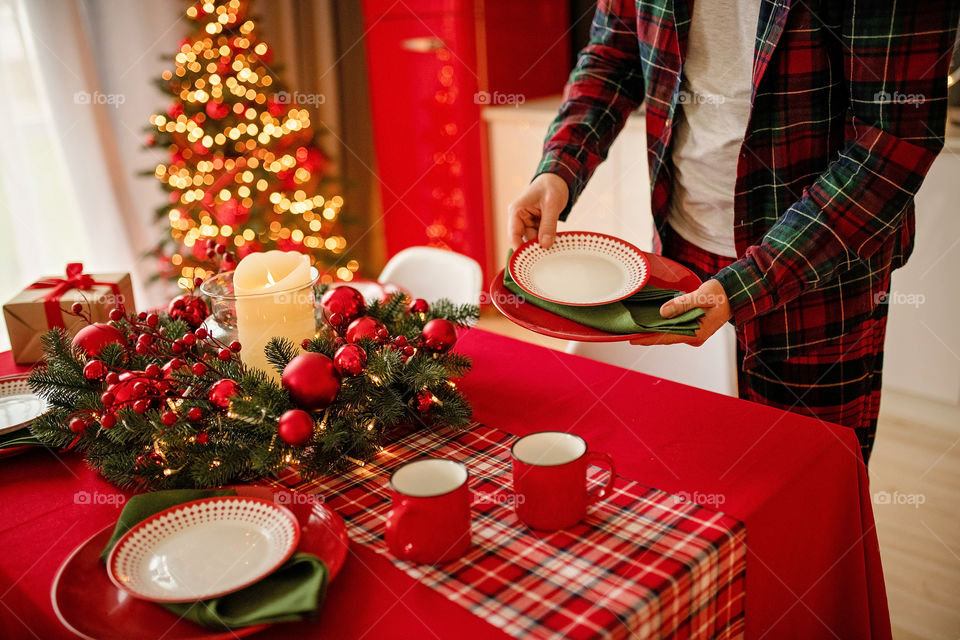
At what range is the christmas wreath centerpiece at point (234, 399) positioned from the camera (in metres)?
1.03

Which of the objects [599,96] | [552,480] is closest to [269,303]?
[552,480]

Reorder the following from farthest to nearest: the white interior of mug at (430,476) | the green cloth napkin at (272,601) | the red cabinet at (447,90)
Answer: the red cabinet at (447,90), the white interior of mug at (430,476), the green cloth napkin at (272,601)

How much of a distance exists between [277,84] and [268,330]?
7.37ft

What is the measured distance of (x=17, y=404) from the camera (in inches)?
50.5

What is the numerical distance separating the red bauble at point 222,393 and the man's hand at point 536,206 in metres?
0.58

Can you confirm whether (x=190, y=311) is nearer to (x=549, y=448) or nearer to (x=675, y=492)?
(x=549, y=448)

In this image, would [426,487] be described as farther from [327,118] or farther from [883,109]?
[327,118]

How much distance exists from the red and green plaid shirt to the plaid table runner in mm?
404

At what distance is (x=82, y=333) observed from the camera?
1.25 metres

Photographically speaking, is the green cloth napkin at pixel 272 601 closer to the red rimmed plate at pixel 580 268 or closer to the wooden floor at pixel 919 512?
the red rimmed plate at pixel 580 268

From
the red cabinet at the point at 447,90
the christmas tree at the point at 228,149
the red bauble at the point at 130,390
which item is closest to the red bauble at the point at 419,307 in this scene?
the red bauble at the point at 130,390

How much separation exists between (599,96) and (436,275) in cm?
65

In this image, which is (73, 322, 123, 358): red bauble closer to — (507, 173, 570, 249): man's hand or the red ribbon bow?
the red ribbon bow

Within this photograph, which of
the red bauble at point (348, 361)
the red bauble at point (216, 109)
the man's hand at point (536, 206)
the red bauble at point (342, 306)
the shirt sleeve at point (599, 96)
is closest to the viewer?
the red bauble at point (348, 361)
